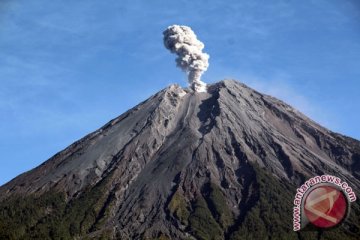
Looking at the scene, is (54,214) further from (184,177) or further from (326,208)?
(326,208)

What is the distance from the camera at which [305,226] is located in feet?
147

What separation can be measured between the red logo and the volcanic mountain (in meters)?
93.6

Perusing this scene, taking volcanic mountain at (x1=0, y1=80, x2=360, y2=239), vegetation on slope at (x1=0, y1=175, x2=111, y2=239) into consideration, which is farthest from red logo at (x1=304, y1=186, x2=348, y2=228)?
vegetation on slope at (x1=0, y1=175, x2=111, y2=239)

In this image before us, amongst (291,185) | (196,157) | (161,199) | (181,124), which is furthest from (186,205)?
(181,124)

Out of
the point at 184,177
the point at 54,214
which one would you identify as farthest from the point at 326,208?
the point at 54,214

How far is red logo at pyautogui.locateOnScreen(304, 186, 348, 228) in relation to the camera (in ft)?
146

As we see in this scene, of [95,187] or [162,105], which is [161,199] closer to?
[95,187]

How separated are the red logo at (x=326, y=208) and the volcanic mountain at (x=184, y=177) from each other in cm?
9361

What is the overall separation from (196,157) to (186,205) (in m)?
18.7

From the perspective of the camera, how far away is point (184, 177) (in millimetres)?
162375

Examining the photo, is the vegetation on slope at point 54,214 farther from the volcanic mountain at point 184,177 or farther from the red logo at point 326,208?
the red logo at point 326,208

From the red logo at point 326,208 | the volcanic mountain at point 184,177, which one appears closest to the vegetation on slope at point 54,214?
the volcanic mountain at point 184,177

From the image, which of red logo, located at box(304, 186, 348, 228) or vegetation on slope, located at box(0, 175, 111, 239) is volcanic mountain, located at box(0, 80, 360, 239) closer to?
vegetation on slope, located at box(0, 175, 111, 239)

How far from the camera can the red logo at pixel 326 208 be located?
44.6 meters
